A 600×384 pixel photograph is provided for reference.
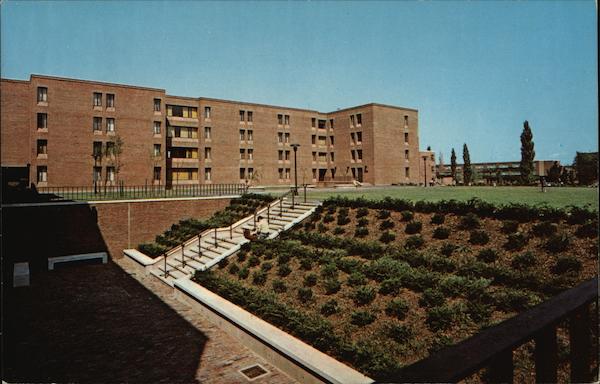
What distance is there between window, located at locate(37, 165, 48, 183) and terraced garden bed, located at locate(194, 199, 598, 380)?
31781mm

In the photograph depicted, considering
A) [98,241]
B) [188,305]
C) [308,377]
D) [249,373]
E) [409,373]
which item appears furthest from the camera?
[98,241]

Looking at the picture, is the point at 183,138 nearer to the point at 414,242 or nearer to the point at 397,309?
the point at 414,242

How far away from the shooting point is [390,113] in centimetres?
5938

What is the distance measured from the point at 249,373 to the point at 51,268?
700 inches

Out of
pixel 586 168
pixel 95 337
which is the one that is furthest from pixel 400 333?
pixel 586 168

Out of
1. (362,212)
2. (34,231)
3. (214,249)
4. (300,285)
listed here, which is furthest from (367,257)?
(34,231)

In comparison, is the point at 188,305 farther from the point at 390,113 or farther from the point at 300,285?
the point at 390,113

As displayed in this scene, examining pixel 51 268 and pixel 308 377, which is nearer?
pixel 308 377

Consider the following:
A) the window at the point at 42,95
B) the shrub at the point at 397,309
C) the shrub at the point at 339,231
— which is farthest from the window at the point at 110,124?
the shrub at the point at 397,309

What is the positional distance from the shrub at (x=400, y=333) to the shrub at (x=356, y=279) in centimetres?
295

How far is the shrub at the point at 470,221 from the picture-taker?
14961 millimetres

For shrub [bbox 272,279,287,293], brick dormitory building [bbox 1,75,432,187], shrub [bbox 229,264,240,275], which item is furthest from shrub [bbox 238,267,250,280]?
brick dormitory building [bbox 1,75,432,187]

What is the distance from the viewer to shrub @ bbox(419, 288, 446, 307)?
10.7 metres

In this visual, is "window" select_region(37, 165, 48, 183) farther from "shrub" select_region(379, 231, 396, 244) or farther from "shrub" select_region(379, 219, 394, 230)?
"shrub" select_region(379, 231, 396, 244)
